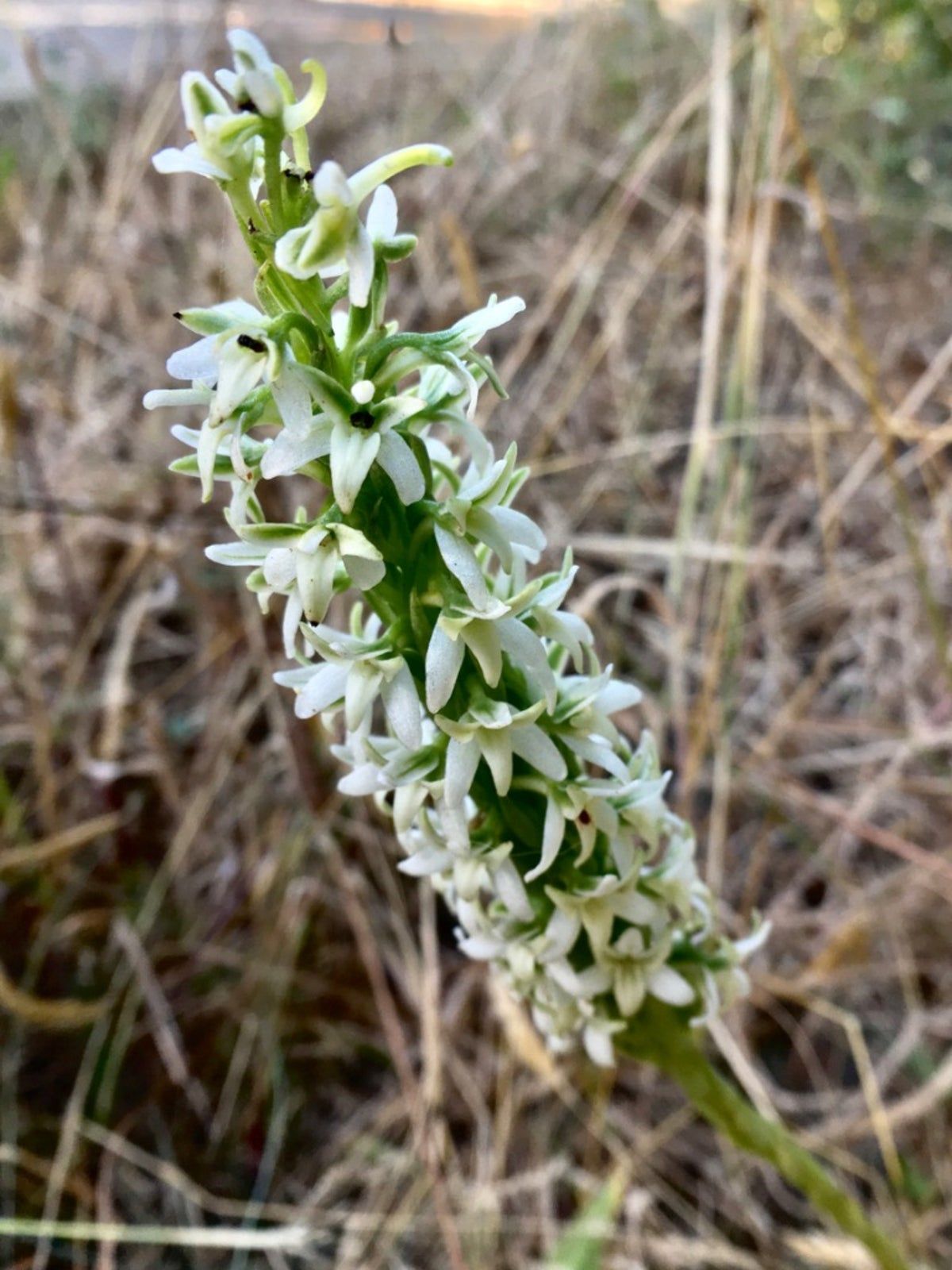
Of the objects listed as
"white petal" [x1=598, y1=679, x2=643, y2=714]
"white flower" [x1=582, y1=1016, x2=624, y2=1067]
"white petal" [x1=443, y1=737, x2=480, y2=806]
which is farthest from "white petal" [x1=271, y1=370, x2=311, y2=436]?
"white flower" [x1=582, y1=1016, x2=624, y2=1067]

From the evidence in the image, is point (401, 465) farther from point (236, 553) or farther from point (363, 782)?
point (363, 782)

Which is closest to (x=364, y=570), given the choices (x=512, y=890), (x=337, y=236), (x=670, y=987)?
(x=337, y=236)

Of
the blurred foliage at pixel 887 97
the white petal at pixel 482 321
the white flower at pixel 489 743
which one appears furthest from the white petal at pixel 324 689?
the blurred foliage at pixel 887 97

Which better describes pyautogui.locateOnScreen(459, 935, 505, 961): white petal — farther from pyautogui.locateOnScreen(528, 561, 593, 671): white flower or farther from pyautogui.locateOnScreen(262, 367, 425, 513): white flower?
pyautogui.locateOnScreen(262, 367, 425, 513): white flower

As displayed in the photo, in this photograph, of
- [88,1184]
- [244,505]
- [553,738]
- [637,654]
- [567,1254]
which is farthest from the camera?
[637,654]

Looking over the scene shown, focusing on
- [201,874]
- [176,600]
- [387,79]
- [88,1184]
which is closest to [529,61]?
[387,79]

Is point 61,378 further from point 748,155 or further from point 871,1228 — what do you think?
point 871,1228
